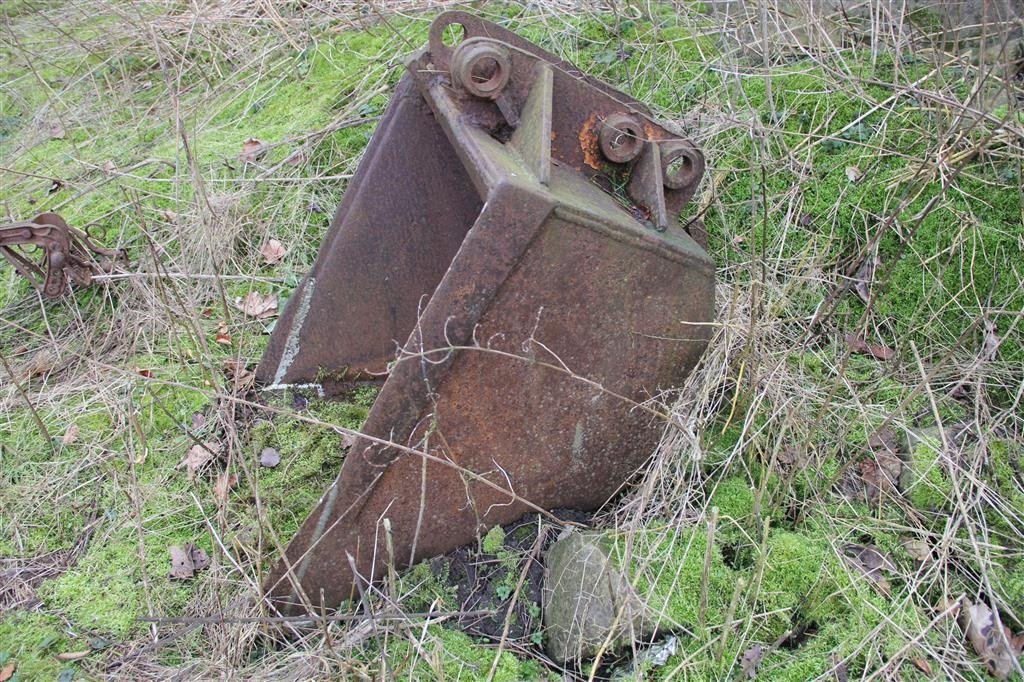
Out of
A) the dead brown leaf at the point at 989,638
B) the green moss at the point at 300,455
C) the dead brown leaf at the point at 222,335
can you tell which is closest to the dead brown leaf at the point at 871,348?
the dead brown leaf at the point at 989,638

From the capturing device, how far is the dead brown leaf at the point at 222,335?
3.36 meters

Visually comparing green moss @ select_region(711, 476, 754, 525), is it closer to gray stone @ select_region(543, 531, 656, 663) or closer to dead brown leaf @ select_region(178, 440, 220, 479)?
gray stone @ select_region(543, 531, 656, 663)

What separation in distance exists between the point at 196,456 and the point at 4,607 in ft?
2.55

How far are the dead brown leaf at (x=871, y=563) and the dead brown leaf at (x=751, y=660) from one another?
41cm

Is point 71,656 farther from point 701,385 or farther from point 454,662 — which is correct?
point 701,385

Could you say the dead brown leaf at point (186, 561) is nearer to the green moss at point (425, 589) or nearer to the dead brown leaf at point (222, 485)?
the dead brown leaf at point (222, 485)

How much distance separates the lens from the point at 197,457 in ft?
9.71

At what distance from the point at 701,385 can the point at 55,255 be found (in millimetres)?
2905

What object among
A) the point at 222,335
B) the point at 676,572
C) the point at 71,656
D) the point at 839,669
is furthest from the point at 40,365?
the point at 839,669

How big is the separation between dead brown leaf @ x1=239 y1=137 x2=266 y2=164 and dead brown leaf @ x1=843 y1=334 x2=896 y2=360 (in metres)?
3.01

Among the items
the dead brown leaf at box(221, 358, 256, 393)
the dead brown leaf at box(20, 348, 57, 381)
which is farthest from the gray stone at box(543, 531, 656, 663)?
the dead brown leaf at box(20, 348, 57, 381)

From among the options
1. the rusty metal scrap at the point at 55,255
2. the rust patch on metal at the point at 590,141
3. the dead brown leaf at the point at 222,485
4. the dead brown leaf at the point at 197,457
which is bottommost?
the dead brown leaf at the point at 222,485

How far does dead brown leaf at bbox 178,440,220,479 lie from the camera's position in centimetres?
292

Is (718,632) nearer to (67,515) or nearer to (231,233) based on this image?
(67,515)
